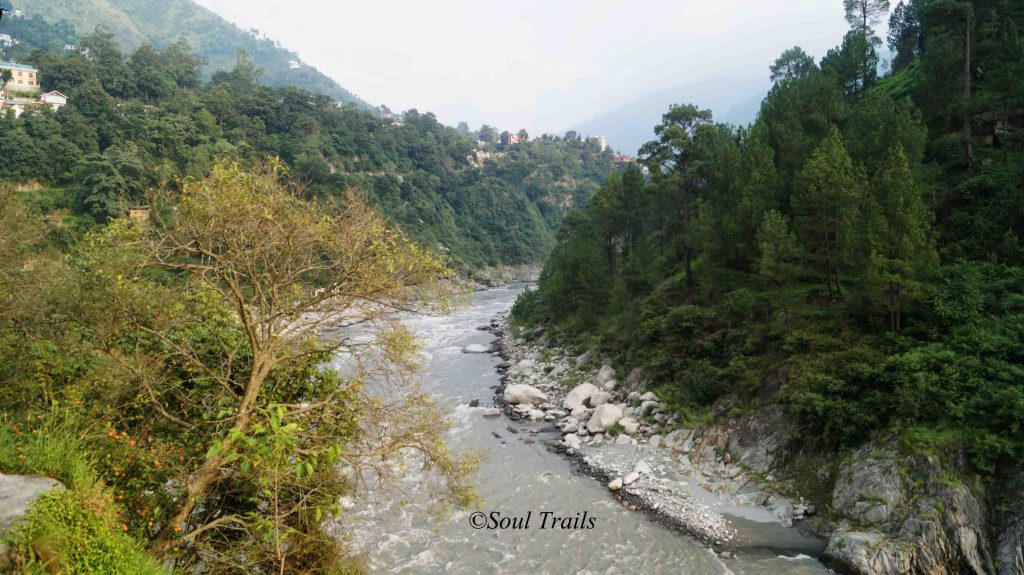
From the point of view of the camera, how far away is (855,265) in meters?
15.4

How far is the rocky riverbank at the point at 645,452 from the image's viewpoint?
12.6 m

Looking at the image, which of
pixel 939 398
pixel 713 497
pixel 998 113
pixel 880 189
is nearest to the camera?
pixel 939 398

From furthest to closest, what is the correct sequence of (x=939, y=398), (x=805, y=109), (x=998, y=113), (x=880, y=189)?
1. (x=805, y=109)
2. (x=998, y=113)
3. (x=880, y=189)
4. (x=939, y=398)

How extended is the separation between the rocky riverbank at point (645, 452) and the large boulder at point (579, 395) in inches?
1.8

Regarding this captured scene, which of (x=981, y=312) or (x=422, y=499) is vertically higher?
(x=981, y=312)

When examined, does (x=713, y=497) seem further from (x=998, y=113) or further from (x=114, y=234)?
(x=998, y=113)

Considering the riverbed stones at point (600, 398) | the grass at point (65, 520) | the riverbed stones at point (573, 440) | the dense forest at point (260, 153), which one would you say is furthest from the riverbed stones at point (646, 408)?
the dense forest at point (260, 153)

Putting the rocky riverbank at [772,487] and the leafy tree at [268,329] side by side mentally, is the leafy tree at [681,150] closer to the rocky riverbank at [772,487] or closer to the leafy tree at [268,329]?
the rocky riverbank at [772,487]

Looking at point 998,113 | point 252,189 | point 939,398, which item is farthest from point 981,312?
point 252,189

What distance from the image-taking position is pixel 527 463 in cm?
1653

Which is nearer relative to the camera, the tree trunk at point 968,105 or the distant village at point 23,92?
the tree trunk at point 968,105

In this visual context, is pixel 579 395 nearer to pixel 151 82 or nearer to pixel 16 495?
pixel 16 495

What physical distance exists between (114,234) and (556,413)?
17776 millimetres

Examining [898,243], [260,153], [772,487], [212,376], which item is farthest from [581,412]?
[260,153]
